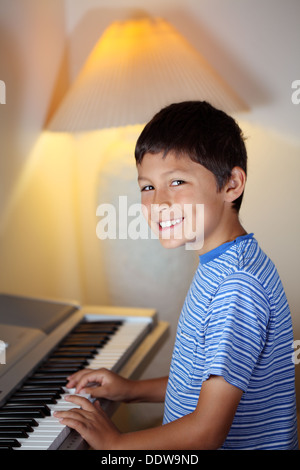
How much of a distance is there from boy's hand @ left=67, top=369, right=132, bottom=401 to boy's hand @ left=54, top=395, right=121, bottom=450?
0.27 feet

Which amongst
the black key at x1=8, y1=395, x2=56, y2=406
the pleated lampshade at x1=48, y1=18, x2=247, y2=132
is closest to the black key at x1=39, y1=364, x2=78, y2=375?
the black key at x1=8, y1=395, x2=56, y2=406

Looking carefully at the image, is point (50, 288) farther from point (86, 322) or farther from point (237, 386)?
point (237, 386)

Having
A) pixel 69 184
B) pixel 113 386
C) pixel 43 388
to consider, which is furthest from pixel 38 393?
pixel 69 184

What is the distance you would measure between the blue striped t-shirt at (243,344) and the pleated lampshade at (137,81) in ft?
2.54

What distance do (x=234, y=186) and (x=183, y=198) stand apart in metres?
0.09

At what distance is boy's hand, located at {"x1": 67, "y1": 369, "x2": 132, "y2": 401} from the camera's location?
1.12 meters

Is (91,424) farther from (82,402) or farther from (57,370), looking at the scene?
(57,370)

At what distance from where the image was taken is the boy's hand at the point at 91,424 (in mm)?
919

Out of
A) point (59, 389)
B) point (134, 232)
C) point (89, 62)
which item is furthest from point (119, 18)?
point (59, 389)

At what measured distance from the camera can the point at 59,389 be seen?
1.11 m

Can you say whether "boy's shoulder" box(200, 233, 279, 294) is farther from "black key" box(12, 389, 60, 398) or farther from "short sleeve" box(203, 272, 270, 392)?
"black key" box(12, 389, 60, 398)

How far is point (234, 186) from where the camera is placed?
99cm

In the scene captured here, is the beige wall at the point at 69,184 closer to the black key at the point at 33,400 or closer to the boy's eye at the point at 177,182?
the boy's eye at the point at 177,182
